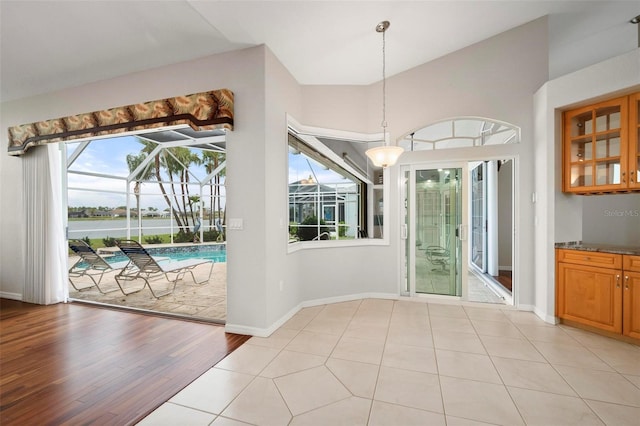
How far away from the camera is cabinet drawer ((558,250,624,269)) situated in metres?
2.68

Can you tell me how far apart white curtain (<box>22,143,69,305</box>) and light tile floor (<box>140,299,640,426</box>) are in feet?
11.7

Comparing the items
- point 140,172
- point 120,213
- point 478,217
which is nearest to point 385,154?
point 478,217

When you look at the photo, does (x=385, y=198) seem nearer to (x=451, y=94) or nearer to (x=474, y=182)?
(x=451, y=94)

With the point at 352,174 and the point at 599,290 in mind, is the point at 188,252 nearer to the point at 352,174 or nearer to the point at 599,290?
the point at 352,174

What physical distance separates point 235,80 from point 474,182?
20.4 ft

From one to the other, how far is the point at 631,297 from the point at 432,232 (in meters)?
→ 2.06

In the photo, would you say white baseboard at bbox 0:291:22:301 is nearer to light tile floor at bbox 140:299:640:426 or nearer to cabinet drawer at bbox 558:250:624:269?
light tile floor at bbox 140:299:640:426

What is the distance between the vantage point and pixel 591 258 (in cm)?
285

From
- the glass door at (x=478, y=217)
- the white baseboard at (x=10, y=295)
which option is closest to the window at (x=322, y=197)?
the glass door at (x=478, y=217)

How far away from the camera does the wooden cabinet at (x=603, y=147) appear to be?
2666 mm

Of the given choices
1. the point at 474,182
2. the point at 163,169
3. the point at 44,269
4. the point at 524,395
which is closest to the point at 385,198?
the point at 524,395

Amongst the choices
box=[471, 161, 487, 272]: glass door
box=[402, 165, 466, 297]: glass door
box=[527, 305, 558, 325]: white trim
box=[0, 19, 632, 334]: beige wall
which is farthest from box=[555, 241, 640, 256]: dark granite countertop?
box=[471, 161, 487, 272]: glass door

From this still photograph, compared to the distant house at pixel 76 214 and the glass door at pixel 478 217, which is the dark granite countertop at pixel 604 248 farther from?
the distant house at pixel 76 214

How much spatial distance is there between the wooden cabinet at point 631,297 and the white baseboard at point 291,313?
7.74ft
